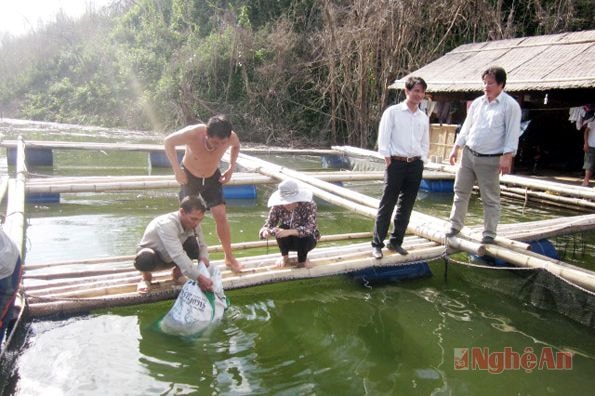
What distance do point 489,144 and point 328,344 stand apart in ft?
6.95

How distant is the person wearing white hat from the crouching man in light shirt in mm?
629

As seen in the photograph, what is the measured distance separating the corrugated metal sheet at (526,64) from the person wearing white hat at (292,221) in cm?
561

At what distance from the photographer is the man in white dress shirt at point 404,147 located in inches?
159

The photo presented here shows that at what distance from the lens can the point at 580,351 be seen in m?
3.54

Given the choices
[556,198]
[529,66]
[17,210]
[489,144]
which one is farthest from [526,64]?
[17,210]

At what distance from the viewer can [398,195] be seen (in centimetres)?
430

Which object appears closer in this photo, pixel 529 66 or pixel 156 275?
pixel 156 275

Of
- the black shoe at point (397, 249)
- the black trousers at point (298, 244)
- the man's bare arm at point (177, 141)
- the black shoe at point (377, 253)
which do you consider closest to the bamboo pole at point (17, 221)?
the man's bare arm at point (177, 141)

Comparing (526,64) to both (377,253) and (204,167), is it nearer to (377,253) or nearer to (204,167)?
(377,253)

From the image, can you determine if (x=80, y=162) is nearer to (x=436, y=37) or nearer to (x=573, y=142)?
(x=436, y=37)

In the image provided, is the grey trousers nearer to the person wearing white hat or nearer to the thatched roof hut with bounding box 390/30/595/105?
the person wearing white hat

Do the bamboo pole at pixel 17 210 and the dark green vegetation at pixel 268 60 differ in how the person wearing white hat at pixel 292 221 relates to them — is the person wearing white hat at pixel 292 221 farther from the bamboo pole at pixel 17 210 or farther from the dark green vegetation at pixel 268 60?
the dark green vegetation at pixel 268 60

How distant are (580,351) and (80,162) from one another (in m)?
10.9

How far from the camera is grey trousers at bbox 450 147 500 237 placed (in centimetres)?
418
